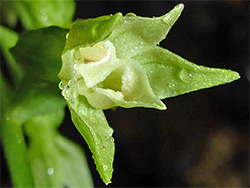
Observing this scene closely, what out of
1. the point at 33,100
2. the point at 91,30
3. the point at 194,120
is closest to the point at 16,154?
the point at 33,100

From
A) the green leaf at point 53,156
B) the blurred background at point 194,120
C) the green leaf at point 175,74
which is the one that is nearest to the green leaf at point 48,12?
the green leaf at point 53,156

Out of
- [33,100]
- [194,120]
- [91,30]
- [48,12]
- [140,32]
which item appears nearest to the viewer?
[91,30]

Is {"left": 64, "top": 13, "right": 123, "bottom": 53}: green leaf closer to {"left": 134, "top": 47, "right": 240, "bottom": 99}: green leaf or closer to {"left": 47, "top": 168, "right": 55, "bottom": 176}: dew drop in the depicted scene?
{"left": 134, "top": 47, "right": 240, "bottom": 99}: green leaf

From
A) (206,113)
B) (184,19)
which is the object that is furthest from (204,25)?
(206,113)

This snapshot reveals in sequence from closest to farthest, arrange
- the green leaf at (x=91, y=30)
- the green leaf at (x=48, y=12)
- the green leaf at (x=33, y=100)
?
the green leaf at (x=91, y=30), the green leaf at (x=33, y=100), the green leaf at (x=48, y=12)

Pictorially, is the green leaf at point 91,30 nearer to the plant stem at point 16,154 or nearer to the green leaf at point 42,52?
the green leaf at point 42,52

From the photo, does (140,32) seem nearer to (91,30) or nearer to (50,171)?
(91,30)
